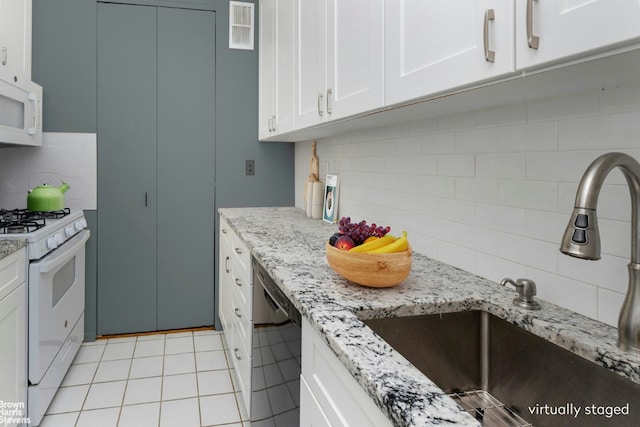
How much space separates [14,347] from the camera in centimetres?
182

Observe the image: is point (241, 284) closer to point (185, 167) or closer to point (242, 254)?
point (242, 254)

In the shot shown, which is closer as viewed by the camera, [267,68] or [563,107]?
[563,107]

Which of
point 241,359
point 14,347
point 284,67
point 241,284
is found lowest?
point 241,359

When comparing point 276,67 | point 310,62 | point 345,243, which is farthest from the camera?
point 276,67

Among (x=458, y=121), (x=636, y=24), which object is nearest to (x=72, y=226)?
(x=458, y=121)

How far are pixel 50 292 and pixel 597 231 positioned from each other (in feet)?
7.42

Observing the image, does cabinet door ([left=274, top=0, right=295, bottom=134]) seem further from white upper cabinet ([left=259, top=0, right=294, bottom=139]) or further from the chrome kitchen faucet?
the chrome kitchen faucet

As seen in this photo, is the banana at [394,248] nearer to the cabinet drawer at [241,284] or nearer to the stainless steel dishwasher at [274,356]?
the stainless steel dishwasher at [274,356]

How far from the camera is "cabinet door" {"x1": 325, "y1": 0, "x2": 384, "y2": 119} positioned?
1.30m

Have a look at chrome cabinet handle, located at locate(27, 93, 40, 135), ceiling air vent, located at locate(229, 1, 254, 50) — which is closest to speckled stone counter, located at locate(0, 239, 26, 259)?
chrome cabinet handle, located at locate(27, 93, 40, 135)

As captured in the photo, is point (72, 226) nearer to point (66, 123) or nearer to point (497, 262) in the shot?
point (66, 123)

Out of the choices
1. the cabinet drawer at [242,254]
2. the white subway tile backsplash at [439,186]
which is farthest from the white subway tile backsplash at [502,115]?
the cabinet drawer at [242,254]

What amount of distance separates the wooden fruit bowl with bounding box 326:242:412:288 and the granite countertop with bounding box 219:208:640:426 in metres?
0.03

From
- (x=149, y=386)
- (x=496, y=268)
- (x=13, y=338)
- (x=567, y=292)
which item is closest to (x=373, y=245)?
(x=496, y=268)
